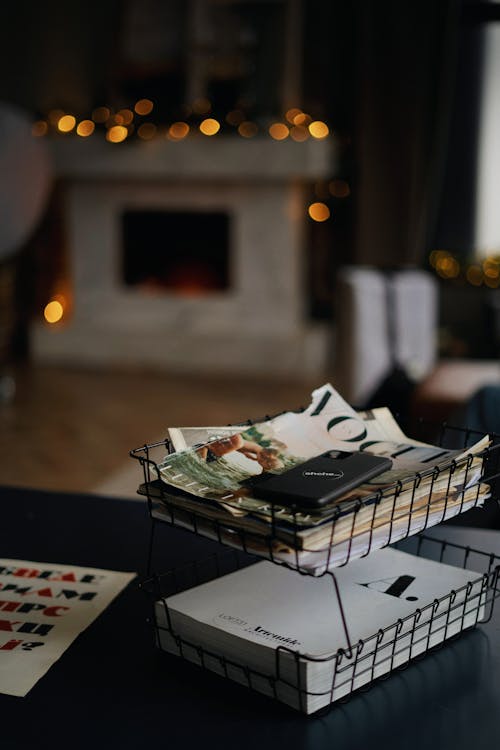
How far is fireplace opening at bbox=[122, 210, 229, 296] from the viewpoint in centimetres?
588

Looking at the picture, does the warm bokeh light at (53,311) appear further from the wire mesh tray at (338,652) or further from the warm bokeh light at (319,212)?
the wire mesh tray at (338,652)

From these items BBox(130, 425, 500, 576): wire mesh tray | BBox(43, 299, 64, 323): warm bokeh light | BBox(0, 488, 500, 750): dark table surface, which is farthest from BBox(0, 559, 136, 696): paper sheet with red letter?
BBox(43, 299, 64, 323): warm bokeh light

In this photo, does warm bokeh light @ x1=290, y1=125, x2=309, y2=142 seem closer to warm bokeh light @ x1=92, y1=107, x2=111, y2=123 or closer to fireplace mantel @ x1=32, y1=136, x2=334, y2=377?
fireplace mantel @ x1=32, y1=136, x2=334, y2=377

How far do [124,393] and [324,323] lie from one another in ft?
4.69

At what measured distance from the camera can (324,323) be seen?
5.85 m

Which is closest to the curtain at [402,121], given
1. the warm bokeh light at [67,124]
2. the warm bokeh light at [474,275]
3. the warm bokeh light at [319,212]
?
the warm bokeh light at [319,212]

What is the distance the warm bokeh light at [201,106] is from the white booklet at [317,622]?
4979mm

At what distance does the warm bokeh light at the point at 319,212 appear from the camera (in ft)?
19.0

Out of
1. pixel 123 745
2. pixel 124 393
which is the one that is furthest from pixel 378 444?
pixel 124 393

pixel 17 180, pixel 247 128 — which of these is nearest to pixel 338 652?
pixel 17 180

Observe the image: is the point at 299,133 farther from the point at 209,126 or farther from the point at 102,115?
the point at 102,115

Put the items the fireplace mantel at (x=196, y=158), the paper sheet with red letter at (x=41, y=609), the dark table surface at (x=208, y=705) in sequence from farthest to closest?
the fireplace mantel at (x=196, y=158), the paper sheet with red letter at (x=41, y=609), the dark table surface at (x=208, y=705)

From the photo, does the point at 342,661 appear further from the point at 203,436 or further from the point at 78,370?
the point at 78,370

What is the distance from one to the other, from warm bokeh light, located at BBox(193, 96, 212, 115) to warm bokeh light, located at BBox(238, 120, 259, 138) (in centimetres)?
22
